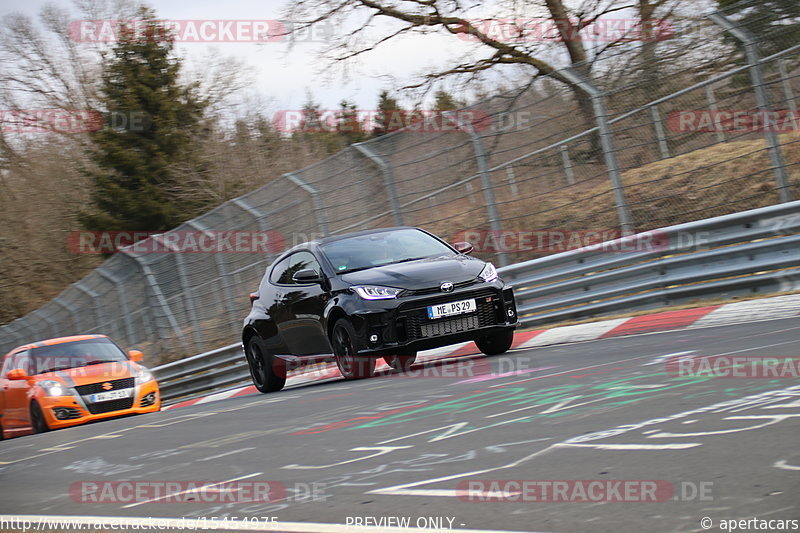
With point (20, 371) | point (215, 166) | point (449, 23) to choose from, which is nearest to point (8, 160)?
point (215, 166)

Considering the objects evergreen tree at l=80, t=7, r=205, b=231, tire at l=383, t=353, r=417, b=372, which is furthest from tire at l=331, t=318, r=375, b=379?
evergreen tree at l=80, t=7, r=205, b=231

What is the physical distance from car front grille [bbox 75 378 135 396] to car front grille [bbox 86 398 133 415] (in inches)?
6.2

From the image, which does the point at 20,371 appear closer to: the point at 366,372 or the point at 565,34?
the point at 366,372

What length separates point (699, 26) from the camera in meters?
11.8

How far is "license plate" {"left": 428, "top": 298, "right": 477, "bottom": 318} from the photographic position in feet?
31.3

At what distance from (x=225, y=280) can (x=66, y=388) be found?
5.86m

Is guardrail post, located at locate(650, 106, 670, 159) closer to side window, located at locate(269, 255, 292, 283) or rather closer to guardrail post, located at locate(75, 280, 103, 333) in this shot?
side window, located at locate(269, 255, 292, 283)

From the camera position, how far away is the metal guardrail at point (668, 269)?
33.2 feet

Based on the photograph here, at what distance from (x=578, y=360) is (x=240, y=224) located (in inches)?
405

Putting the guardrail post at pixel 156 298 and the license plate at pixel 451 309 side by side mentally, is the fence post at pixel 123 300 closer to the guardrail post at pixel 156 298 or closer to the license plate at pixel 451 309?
the guardrail post at pixel 156 298

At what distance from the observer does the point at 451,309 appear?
958cm

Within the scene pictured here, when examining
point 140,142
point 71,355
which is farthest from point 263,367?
point 140,142

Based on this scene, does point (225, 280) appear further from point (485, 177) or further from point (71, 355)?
point (485, 177)

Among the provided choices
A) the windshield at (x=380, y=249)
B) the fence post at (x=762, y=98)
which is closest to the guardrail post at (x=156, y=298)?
the windshield at (x=380, y=249)
